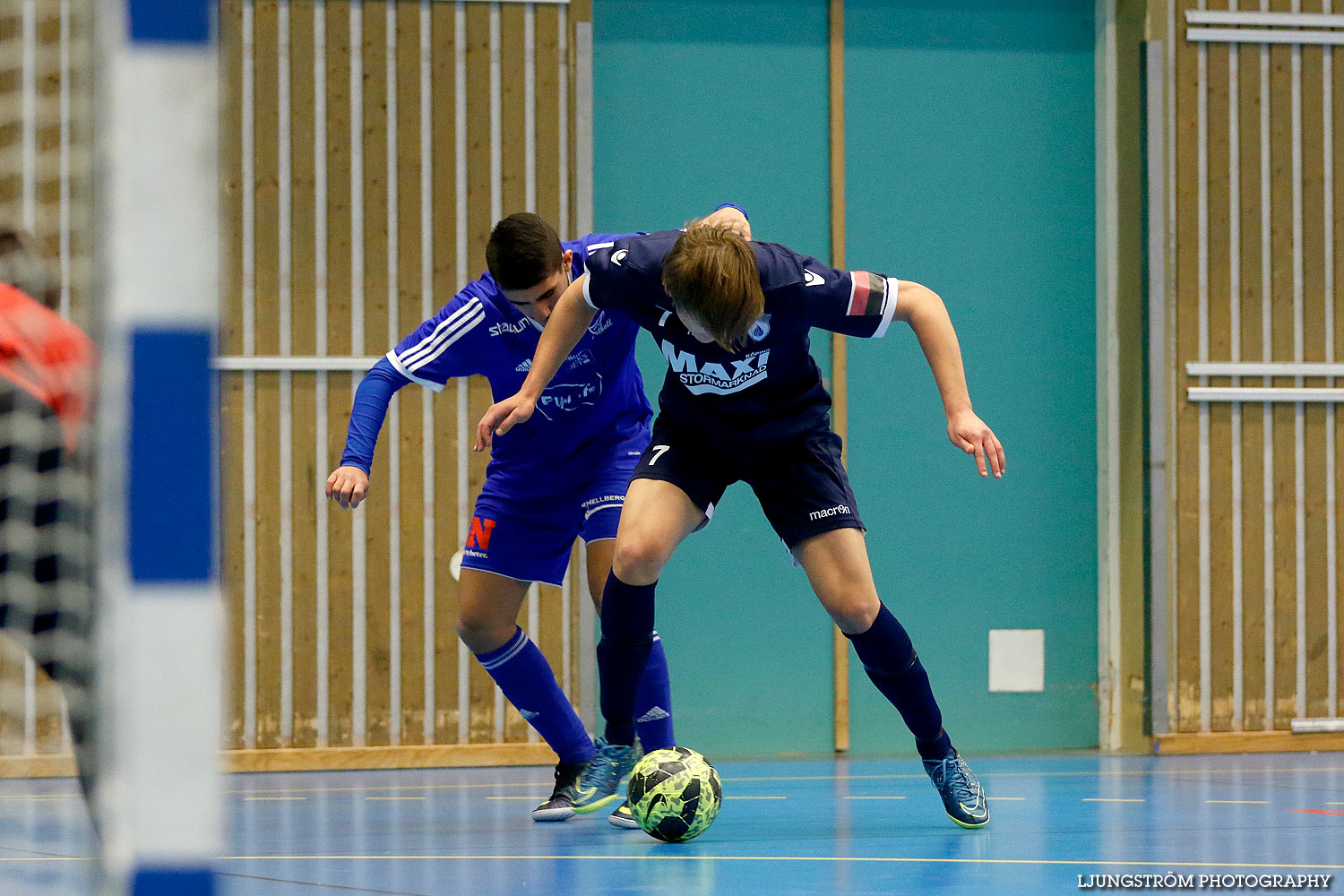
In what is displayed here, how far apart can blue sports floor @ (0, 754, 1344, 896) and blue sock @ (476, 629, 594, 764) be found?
0.94ft

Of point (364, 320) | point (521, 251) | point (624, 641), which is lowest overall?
point (624, 641)

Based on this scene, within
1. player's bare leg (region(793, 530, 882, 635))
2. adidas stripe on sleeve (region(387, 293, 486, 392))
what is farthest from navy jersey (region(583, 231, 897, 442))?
adidas stripe on sleeve (region(387, 293, 486, 392))

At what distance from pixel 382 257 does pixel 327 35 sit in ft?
3.76

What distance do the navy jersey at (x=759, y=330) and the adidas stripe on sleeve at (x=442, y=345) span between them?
72cm

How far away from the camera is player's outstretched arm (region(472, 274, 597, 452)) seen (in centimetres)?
403

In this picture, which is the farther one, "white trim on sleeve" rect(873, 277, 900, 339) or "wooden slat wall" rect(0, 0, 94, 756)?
"wooden slat wall" rect(0, 0, 94, 756)

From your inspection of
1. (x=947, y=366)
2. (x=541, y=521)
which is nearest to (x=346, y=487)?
(x=541, y=521)

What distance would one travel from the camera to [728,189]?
292 inches

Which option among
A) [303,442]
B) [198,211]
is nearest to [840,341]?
[303,442]

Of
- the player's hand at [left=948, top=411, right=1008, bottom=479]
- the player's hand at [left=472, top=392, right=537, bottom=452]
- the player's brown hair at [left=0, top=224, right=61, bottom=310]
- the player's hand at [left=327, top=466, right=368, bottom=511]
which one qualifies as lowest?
the player's hand at [left=327, top=466, right=368, bottom=511]

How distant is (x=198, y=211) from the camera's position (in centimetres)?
126

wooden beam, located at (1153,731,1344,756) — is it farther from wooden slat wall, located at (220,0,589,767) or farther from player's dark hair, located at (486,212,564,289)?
player's dark hair, located at (486,212,564,289)

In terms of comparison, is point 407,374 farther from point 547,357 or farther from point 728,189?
point 728,189

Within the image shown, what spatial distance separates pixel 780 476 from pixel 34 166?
163 inches
